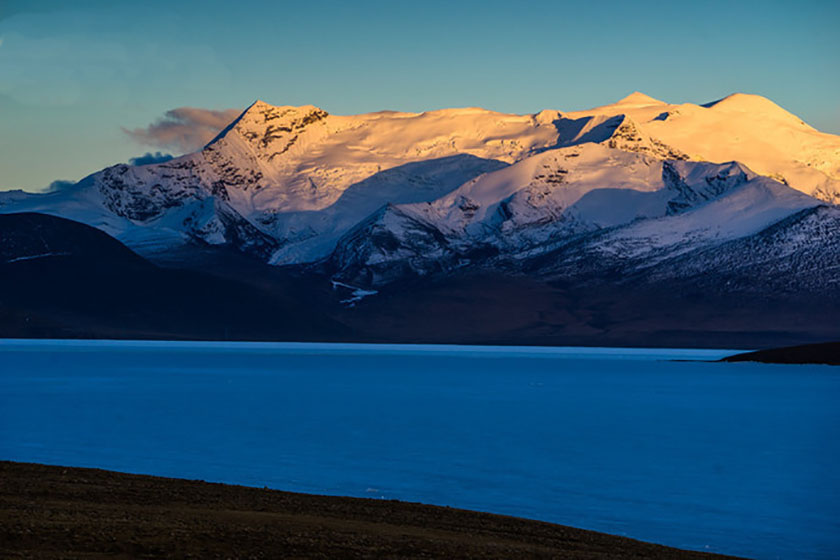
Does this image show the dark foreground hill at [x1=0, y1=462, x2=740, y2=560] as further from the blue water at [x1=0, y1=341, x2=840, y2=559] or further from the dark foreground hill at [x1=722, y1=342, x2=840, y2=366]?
the dark foreground hill at [x1=722, y1=342, x2=840, y2=366]

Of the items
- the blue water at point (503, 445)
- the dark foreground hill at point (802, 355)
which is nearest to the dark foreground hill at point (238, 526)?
the blue water at point (503, 445)

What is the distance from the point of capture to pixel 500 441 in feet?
167

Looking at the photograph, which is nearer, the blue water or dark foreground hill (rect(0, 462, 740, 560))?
dark foreground hill (rect(0, 462, 740, 560))

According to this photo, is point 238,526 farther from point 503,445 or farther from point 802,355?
point 802,355

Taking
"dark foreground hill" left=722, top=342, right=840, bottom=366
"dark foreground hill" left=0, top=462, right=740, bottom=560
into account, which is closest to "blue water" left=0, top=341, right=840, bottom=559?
"dark foreground hill" left=0, top=462, right=740, bottom=560

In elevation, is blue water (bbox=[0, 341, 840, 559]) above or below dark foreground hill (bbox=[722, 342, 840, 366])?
above

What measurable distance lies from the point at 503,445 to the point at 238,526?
27.8m

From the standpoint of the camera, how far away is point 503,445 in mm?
49094

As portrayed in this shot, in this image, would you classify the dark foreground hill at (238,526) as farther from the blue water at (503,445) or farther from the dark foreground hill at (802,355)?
the dark foreground hill at (802,355)

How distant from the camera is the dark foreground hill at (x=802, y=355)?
164625mm

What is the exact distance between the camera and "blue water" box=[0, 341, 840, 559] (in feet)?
105

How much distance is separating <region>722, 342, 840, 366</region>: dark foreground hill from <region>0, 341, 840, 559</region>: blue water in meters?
65.7

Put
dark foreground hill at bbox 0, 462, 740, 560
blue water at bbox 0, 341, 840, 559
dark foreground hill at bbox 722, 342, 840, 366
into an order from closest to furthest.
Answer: dark foreground hill at bbox 0, 462, 740, 560
blue water at bbox 0, 341, 840, 559
dark foreground hill at bbox 722, 342, 840, 366

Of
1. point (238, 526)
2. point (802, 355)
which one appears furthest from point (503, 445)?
point (802, 355)
